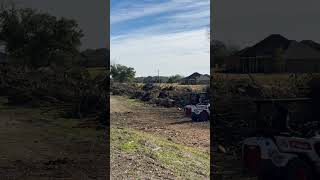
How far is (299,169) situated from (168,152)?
3262mm

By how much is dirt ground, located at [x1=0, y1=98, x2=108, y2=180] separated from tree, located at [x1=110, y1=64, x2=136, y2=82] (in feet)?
8.62

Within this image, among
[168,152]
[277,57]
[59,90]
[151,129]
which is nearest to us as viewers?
[277,57]

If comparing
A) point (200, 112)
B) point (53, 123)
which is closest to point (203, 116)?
point (200, 112)

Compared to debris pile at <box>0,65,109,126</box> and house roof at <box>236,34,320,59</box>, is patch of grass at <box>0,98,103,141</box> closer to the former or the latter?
debris pile at <box>0,65,109,126</box>

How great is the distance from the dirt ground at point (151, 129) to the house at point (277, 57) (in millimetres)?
2287

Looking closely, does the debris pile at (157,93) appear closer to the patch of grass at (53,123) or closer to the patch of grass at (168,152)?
the patch of grass at (168,152)

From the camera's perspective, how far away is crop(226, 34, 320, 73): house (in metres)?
7.27

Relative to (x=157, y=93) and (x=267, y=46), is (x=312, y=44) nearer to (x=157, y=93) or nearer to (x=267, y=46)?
(x=267, y=46)

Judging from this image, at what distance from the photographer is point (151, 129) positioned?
10.8m

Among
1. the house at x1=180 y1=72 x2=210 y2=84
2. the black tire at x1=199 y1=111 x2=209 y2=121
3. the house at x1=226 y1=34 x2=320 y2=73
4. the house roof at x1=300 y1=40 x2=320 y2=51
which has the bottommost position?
the black tire at x1=199 y1=111 x2=209 y2=121

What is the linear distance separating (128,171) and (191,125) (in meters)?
2.57

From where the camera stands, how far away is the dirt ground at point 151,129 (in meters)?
8.56

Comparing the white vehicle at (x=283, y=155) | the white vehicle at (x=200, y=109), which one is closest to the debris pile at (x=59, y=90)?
the white vehicle at (x=283, y=155)

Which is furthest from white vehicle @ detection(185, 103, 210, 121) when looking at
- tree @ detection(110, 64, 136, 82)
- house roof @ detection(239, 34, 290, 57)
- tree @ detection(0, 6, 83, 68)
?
tree @ detection(0, 6, 83, 68)
